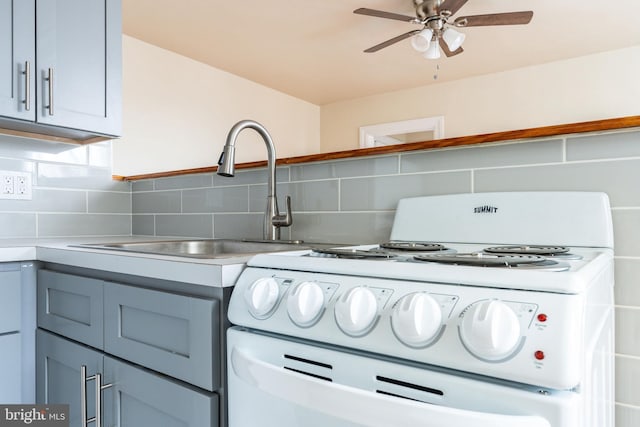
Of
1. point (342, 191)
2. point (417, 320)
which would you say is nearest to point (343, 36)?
point (342, 191)

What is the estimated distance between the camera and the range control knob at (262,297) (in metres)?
0.66

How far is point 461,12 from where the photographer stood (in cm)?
296

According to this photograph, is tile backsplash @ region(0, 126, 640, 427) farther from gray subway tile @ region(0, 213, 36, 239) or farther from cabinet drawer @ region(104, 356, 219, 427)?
cabinet drawer @ region(104, 356, 219, 427)

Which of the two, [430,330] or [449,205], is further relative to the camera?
[449,205]

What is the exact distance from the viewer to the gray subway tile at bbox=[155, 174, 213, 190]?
1645mm

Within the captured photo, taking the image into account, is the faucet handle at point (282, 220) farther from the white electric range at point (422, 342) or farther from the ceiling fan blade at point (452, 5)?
the ceiling fan blade at point (452, 5)

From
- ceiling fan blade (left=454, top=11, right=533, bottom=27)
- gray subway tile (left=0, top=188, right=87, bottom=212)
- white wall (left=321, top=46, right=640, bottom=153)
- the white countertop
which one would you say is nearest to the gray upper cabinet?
gray subway tile (left=0, top=188, right=87, bottom=212)

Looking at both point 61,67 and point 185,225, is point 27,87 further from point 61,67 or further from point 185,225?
point 185,225

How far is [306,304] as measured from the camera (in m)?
0.62

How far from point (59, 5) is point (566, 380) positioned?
5.84 feet

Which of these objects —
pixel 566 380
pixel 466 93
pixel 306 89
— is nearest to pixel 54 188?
pixel 566 380

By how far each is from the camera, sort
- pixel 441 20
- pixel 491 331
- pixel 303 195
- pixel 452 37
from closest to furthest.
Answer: pixel 491 331
pixel 303 195
pixel 441 20
pixel 452 37

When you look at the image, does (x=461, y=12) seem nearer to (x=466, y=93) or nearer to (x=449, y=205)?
(x=466, y=93)

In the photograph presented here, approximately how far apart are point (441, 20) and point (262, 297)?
8.54 feet
